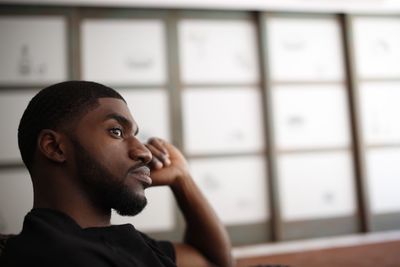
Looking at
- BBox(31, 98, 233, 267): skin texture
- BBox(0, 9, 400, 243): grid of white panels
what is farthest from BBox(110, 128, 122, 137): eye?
BBox(0, 9, 400, 243): grid of white panels

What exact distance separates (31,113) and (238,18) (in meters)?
1.92

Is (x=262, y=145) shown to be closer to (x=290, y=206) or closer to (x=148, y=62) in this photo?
(x=290, y=206)

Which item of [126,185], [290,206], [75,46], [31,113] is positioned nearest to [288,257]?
[290,206]

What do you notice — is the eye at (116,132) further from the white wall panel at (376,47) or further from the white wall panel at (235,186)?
the white wall panel at (376,47)

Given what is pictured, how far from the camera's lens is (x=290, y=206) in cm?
248

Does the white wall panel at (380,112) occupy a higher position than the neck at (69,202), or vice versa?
the white wall panel at (380,112)

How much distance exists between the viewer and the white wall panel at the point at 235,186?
2.38m

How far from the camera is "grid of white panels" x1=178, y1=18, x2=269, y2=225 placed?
2400 mm

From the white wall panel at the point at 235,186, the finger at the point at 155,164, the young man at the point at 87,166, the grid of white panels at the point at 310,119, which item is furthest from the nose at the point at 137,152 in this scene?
the grid of white panels at the point at 310,119

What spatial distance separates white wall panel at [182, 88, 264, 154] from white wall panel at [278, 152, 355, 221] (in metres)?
0.28

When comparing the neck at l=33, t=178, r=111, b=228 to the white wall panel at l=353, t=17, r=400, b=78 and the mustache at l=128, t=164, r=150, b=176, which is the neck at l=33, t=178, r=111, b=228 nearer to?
the mustache at l=128, t=164, r=150, b=176

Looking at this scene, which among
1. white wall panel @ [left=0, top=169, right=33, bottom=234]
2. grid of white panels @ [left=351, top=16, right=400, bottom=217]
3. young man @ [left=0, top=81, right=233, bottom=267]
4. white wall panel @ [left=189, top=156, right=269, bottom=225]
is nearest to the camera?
young man @ [left=0, top=81, right=233, bottom=267]

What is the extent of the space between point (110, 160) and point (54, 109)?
0.57 ft

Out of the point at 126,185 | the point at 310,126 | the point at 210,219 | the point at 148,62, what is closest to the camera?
the point at 126,185
